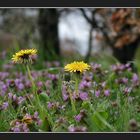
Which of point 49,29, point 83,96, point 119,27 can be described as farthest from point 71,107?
point 49,29

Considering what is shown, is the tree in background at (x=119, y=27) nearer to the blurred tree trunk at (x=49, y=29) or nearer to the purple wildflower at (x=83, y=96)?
the blurred tree trunk at (x=49, y=29)

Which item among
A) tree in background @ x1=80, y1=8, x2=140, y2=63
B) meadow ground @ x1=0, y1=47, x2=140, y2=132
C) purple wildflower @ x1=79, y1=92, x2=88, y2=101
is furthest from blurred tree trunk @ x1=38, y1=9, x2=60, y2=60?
purple wildflower @ x1=79, y1=92, x2=88, y2=101

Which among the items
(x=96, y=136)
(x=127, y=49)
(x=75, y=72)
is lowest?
(x=96, y=136)

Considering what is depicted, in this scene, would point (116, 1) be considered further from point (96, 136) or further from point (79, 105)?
point (96, 136)

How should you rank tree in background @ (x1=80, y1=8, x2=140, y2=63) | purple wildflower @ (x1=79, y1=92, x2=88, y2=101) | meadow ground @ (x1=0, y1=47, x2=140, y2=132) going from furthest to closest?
→ 1. tree in background @ (x1=80, y1=8, x2=140, y2=63)
2. purple wildflower @ (x1=79, y1=92, x2=88, y2=101)
3. meadow ground @ (x1=0, y1=47, x2=140, y2=132)

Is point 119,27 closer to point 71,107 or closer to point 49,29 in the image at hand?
point 49,29

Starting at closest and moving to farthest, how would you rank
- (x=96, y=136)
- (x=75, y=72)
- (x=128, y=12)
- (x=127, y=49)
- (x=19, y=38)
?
(x=96, y=136), (x=75, y=72), (x=128, y=12), (x=127, y=49), (x=19, y=38)

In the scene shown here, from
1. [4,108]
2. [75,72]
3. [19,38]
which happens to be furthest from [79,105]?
[19,38]

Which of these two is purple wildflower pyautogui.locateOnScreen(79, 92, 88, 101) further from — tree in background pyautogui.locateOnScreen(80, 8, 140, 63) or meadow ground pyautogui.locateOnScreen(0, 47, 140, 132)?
tree in background pyautogui.locateOnScreen(80, 8, 140, 63)
